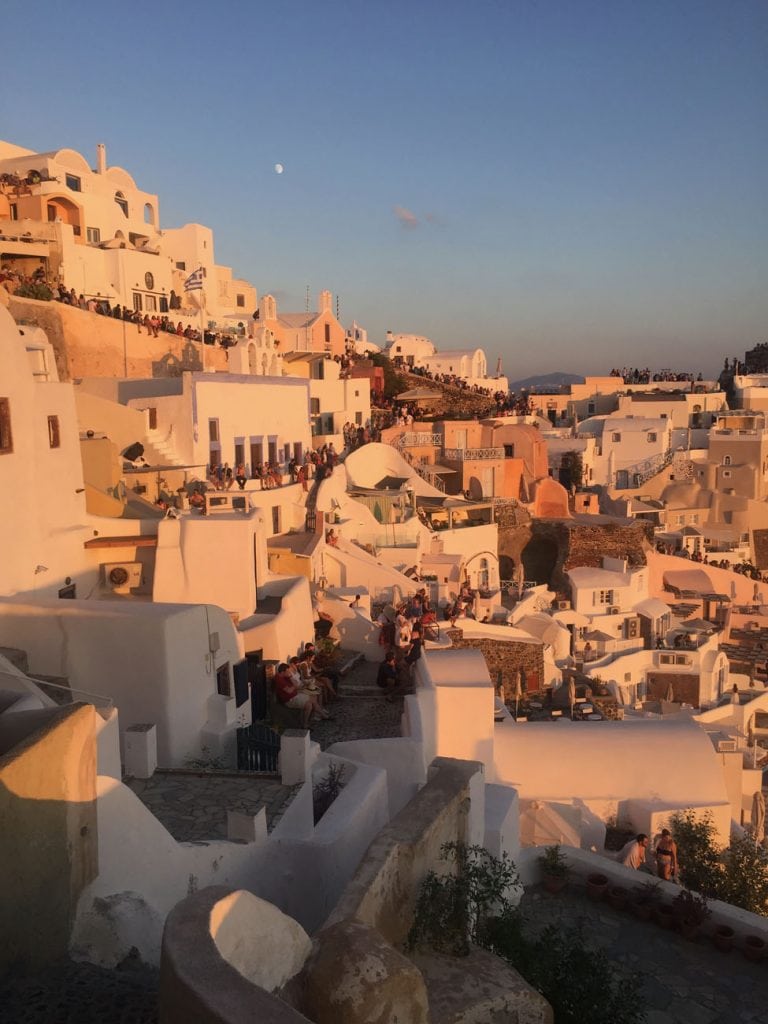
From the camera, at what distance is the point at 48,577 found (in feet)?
40.1

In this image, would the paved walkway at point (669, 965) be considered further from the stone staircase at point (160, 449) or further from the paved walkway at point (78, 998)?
the stone staircase at point (160, 449)

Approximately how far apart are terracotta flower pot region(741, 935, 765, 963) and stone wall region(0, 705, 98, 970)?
6.20m

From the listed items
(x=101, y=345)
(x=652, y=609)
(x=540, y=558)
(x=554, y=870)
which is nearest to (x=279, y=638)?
(x=554, y=870)

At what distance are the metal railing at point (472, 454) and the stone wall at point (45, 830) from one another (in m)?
29.5

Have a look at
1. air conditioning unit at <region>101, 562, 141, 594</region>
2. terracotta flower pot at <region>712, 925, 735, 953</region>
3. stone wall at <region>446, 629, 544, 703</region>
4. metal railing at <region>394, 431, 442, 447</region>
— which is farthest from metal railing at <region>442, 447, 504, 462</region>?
terracotta flower pot at <region>712, 925, 735, 953</region>

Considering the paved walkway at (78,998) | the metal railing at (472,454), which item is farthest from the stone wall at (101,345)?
the paved walkway at (78,998)

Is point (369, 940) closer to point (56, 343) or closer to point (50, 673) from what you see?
point (50, 673)

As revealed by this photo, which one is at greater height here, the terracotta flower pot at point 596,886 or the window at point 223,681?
the window at point 223,681

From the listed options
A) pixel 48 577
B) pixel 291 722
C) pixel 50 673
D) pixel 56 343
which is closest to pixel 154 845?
pixel 50 673

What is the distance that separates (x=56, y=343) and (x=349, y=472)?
9953 millimetres

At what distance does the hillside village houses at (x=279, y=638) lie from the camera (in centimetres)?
596

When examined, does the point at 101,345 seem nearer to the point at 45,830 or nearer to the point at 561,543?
the point at 561,543

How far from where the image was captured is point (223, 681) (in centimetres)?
1071

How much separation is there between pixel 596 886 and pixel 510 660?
1116 centimetres
